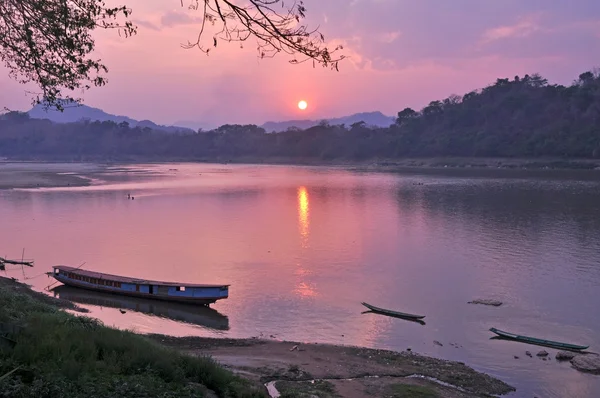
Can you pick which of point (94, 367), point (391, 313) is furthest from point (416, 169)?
point (94, 367)

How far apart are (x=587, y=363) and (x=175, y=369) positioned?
532 inches

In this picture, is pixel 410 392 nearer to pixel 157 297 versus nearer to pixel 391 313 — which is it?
pixel 391 313

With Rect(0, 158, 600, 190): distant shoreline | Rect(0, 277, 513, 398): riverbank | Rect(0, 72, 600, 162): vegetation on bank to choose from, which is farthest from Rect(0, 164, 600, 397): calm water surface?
Rect(0, 72, 600, 162): vegetation on bank

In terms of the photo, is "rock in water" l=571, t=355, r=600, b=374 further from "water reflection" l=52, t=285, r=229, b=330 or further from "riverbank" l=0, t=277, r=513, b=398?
"water reflection" l=52, t=285, r=229, b=330

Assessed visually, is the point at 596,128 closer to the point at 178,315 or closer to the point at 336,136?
the point at 336,136

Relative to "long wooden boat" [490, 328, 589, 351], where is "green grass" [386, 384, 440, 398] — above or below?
above

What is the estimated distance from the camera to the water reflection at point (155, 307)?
21719mm

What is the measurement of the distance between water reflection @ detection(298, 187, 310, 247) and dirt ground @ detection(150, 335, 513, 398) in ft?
60.2

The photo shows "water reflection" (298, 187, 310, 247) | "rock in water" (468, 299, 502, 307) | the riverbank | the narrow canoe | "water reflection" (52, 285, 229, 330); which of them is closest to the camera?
the riverbank

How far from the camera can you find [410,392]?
13203 millimetres

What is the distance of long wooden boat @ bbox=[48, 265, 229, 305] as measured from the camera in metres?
22.8

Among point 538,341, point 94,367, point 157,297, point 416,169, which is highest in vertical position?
point 94,367

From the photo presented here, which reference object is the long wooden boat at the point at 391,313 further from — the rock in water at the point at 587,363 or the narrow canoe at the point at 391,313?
the rock in water at the point at 587,363

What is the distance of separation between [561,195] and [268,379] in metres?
57.3
